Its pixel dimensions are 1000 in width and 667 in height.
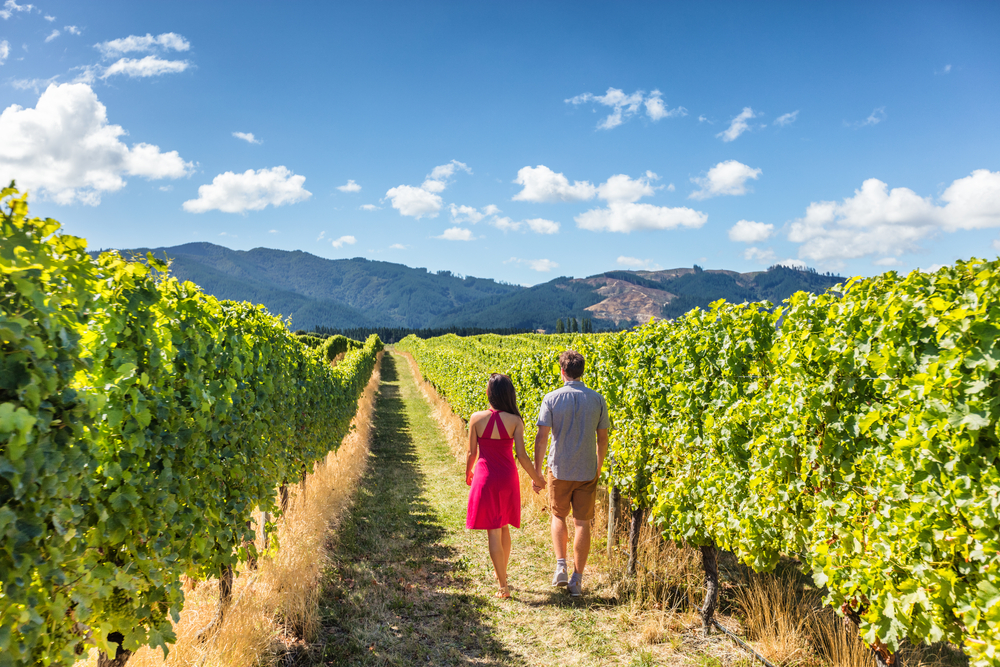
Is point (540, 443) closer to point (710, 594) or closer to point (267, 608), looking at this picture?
point (710, 594)

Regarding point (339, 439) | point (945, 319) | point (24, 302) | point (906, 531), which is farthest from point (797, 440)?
point (339, 439)

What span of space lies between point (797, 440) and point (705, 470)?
102 cm

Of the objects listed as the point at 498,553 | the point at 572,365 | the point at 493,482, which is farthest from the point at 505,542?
the point at 572,365

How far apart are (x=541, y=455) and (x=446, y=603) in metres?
1.79

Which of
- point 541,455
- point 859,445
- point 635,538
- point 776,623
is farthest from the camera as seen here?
point 635,538

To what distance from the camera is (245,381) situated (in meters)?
4.60

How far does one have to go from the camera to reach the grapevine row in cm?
242

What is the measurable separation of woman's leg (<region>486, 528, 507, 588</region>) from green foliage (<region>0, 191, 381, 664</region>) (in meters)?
2.11

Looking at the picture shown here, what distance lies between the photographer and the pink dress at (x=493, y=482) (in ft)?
15.9

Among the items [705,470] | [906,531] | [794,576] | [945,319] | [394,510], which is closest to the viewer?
[945,319]

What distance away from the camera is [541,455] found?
5086 millimetres

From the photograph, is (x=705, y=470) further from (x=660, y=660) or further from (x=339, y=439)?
(x=339, y=439)

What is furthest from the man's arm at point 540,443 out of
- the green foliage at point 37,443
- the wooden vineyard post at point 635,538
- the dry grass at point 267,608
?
the green foliage at point 37,443

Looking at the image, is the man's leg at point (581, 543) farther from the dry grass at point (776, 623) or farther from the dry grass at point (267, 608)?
the dry grass at point (267, 608)
